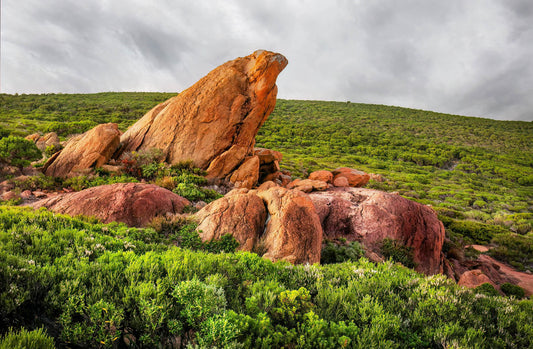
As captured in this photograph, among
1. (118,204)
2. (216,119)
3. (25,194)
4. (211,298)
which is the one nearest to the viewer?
(211,298)

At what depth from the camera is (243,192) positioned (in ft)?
38.8

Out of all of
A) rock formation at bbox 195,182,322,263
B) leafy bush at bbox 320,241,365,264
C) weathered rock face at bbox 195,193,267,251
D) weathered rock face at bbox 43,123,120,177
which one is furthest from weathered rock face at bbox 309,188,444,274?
weathered rock face at bbox 43,123,120,177

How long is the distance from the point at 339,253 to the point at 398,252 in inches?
148

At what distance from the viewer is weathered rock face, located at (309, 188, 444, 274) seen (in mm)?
12109

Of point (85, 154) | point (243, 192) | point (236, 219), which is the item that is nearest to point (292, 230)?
point (236, 219)

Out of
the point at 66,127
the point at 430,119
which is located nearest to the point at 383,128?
the point at 430,119

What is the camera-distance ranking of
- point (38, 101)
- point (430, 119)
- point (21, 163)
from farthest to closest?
point (430, 119), point (38, 101), point (21, 163)

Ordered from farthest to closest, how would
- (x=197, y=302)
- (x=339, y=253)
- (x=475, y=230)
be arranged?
(x=475, y=230) → (x=339, y=253) → (x=197, y=302)

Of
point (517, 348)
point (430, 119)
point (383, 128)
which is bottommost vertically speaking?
point (517, 348)

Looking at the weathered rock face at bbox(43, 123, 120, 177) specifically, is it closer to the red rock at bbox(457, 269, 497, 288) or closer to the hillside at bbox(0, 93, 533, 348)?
the hillside at bbox(0, 93, 533, 348)

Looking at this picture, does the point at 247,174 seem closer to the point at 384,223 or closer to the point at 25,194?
the point at 384,223

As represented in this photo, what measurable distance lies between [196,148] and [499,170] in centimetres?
5305

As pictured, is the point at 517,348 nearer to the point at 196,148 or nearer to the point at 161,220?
the point at 161,220

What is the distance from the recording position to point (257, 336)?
9.39ft
